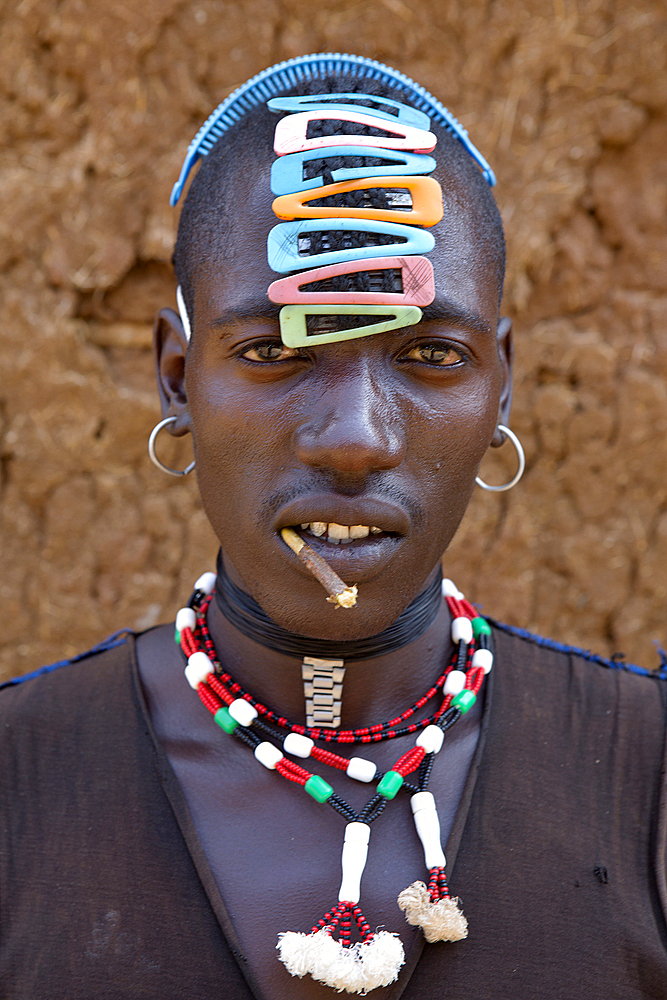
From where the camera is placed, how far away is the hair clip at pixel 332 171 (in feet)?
5.07

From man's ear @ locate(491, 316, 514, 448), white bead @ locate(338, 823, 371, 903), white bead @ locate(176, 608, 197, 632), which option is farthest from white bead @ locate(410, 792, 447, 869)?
man's ear @ locate(491, 316, 514, 448)

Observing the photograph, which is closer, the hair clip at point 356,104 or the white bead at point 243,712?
the hair clip at point 356,104

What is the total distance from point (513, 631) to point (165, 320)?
105 cm

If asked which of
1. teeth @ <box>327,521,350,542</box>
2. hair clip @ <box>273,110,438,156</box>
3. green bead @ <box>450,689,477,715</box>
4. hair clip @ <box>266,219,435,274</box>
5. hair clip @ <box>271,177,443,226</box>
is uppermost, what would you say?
hair clip @ <box>273,110,438,156</box>

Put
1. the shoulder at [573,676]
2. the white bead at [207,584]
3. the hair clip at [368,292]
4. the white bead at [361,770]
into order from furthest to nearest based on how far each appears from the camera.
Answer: the white bead at [207,584], the shoulder at [573,676], the white bead at [361,770], the hair clip at [368,292]

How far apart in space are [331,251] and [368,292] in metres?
0.10

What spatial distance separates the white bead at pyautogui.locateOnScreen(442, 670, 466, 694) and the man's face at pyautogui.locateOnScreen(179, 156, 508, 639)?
29cm

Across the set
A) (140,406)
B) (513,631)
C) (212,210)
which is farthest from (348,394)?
(140,406)

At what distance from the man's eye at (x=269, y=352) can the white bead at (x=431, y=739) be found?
77 centimetres

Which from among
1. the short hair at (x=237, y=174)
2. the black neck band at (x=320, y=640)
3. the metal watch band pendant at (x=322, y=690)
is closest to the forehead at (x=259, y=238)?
the short hair at (x=237, y=174)

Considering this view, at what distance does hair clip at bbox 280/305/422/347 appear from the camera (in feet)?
5.01

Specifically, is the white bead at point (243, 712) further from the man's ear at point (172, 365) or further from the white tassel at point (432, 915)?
the man's ear at point (172, 365)

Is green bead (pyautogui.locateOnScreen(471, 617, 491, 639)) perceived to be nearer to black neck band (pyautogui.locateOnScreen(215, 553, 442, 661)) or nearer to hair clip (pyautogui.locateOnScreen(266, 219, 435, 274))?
black neck band (pyautogui.locateOnScreen(215, 553, 442, 661))

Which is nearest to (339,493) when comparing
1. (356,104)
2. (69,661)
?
(356,104)
